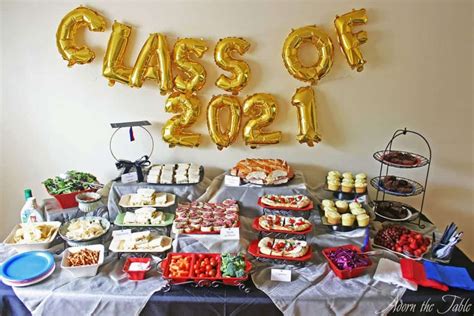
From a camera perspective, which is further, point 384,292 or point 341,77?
point 341,77

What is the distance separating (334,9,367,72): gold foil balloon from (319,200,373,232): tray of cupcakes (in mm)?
710

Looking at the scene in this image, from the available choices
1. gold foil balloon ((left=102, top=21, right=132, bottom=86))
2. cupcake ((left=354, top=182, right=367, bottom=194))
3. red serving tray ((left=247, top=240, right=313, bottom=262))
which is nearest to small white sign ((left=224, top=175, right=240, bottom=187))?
red serving tray ((left=247, top=240, right=313, bottom=262))

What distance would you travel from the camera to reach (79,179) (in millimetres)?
2154

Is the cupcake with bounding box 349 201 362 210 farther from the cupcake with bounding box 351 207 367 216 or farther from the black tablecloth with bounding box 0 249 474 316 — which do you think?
the black tablecloth with bounding box 0 249 474 316

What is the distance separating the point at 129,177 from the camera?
2.15 metres

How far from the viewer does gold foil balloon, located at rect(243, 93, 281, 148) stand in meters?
2.19

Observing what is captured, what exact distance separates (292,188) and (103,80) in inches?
45.0

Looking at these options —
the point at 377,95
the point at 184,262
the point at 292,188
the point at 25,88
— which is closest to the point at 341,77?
the point at 377,95

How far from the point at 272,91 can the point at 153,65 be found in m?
0.64

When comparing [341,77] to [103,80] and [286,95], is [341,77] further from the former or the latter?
[103,80]

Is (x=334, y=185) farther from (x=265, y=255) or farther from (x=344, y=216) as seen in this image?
(x=265, y=255)

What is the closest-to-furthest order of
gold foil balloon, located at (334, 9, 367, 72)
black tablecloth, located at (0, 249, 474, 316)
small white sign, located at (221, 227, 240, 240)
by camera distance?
1. black tablecloth, located at (0, 249, 474, 316)
2. small white sign, located at (221, 227, 240, 240)
3. gold foil balloon, located at (334, 9, 367, 72)

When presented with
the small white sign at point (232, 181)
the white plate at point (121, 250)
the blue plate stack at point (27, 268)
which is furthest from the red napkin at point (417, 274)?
the blue plate stack at point (27, 268)

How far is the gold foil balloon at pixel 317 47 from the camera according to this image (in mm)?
2102
